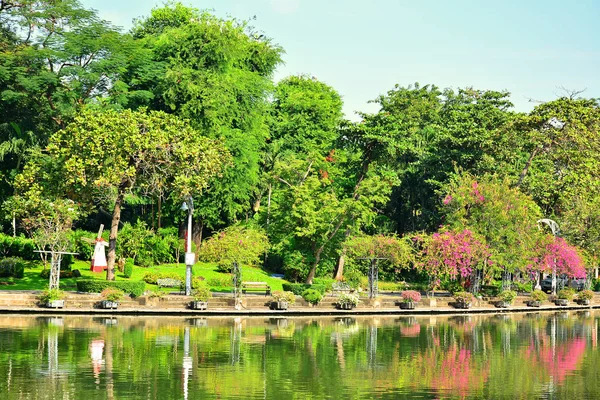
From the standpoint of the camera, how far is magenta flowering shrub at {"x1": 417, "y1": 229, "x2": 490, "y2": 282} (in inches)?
2482

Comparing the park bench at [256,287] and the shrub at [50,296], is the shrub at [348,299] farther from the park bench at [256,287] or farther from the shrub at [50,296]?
the shrub at [50,296]

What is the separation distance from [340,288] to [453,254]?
8404mm

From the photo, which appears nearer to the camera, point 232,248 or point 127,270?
point 232,248

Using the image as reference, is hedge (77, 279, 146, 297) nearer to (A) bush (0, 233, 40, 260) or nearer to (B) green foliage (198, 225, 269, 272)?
(B) green foliage (198, 225, 269, 272)

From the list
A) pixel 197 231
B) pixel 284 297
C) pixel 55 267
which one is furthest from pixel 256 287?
pixel 55 267

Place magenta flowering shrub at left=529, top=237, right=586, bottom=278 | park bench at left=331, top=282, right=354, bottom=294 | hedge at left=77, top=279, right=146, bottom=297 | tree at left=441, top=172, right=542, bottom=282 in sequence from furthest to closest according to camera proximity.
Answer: magenta flowering shrub at left=529, top=237, right=586, bottom=278, tree at left=441, top=172, right=542, bottom=282, park bench at left=331, top=282, right=354, bottom=294, hedge at left=77, top=279, right=146, bottom=297

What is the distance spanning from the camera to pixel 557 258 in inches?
2771

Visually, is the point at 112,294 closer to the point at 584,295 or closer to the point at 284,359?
the point at 284,359

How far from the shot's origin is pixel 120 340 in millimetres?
37562

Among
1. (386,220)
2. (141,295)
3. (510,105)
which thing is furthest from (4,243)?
(510,105)

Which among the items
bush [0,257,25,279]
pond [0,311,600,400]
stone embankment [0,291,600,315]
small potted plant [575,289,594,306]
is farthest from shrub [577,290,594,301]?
bush [0,257,25,279]

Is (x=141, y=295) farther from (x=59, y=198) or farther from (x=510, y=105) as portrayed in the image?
(x=510, y=105)

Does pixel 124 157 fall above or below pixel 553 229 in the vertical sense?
above

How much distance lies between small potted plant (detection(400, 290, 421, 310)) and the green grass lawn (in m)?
12.4
